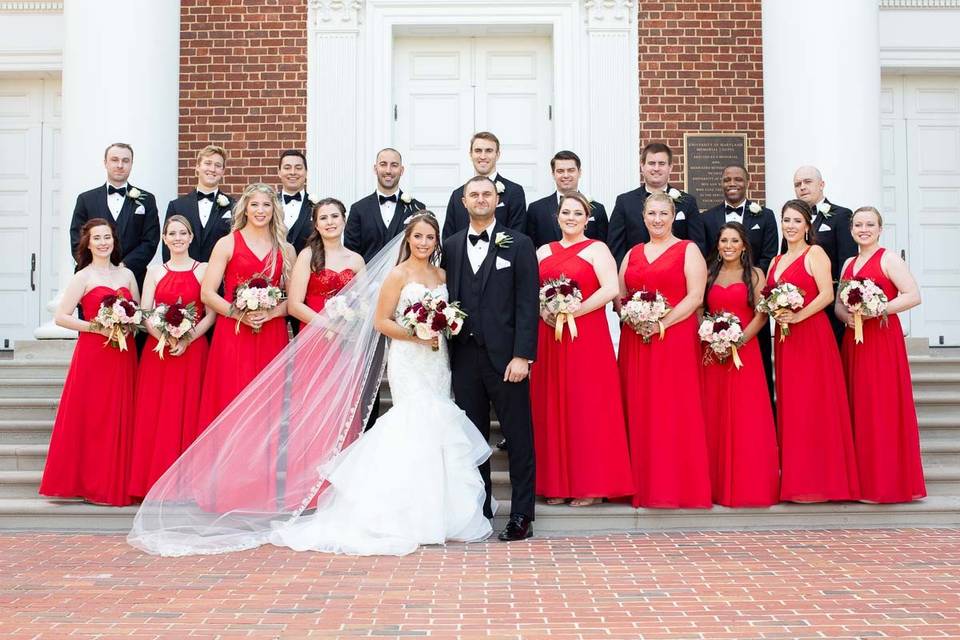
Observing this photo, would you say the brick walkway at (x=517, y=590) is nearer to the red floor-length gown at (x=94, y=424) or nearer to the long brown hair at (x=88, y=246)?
the red floor-length gown at (x=94, y=424)

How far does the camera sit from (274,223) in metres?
7.45

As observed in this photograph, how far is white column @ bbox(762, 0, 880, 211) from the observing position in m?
9.36

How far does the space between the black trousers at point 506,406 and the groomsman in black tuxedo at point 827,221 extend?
268cm

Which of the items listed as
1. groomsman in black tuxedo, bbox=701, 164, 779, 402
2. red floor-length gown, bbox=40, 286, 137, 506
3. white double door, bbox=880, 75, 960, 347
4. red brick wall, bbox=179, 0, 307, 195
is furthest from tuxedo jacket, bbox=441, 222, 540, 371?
white double door, bbox=880, 75, 960, 347

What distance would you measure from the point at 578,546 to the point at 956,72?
25.5 ft

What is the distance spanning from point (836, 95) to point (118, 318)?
649 centimetres

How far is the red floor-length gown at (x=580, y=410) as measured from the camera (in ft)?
23.0

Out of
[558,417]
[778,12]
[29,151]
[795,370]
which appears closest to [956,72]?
[778,12]

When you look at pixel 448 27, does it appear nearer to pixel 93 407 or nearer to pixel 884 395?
pixel 93 407

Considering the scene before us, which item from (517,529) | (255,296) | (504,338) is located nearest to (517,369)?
(504,338)

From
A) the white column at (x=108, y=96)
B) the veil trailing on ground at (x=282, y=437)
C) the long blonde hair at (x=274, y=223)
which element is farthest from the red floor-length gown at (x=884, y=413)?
the white column at (x=108, y=96)

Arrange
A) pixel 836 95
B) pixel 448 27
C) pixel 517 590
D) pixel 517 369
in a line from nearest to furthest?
pixel 517 590 → pixel 517 369 → pixel 836 95 → pixel 448 27

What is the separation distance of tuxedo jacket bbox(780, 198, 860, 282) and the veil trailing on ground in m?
3.42

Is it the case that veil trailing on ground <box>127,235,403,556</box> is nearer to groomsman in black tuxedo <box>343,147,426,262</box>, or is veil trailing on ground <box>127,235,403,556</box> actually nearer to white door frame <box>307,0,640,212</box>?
groomsman in black tuxedo <box>343,147,426,262</box>
